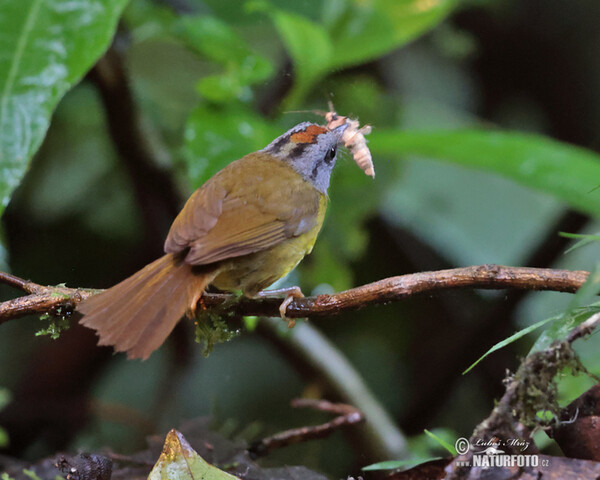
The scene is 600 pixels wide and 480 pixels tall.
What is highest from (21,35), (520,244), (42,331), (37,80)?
(21,35)

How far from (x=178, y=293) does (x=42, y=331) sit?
0.70 ft

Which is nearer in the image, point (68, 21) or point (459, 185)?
point (68, 21)

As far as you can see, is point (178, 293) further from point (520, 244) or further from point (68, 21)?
point (520, 244)

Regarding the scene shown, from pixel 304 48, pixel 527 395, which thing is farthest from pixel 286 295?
pixel 304 48

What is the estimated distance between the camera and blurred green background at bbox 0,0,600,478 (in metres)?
1.69

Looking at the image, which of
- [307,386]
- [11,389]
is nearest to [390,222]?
[307,386]

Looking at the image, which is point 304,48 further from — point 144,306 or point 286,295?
point 144,306

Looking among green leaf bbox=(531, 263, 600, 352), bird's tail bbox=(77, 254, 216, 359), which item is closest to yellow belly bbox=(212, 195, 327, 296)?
bird's tail bbox=(77, 254, 216, 359)

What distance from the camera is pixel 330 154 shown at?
4.04 ft

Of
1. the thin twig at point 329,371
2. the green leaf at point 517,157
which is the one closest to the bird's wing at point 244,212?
the green leaf at point 517,157

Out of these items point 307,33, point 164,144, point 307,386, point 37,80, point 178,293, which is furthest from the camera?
point 164,144

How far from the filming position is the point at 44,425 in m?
2.03

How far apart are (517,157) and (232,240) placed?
2.95 feet

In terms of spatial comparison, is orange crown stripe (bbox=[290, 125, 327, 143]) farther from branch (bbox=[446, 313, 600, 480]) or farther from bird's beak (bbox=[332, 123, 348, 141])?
branch (bbox=[446, 313, 600, 480])
